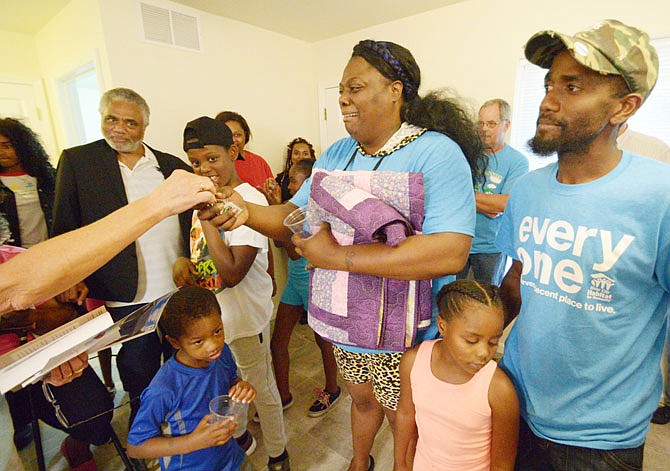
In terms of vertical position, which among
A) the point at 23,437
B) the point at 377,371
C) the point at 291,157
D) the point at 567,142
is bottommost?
the point at 23,437

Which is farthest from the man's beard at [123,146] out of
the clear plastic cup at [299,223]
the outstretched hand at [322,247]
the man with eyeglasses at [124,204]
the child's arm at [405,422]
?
the child's arm at [405,422]

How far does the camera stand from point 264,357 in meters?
1.62

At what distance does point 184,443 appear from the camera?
110cm

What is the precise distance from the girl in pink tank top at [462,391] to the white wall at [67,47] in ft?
9.07

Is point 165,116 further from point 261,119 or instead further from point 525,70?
point 525,70

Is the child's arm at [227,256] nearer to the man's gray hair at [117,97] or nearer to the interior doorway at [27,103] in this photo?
the man's gray hair at [117,97]

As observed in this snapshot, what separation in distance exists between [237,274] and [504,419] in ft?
3.44

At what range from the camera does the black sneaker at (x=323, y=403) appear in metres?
2.20

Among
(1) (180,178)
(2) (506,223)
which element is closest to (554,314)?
(2) (506,223)

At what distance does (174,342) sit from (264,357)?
472mm

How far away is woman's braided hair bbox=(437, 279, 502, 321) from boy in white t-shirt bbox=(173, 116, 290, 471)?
2.47 feet

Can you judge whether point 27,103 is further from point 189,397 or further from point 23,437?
point 189,397

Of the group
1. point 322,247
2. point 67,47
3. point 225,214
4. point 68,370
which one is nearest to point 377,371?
point 322,247

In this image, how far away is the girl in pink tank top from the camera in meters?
1.01
